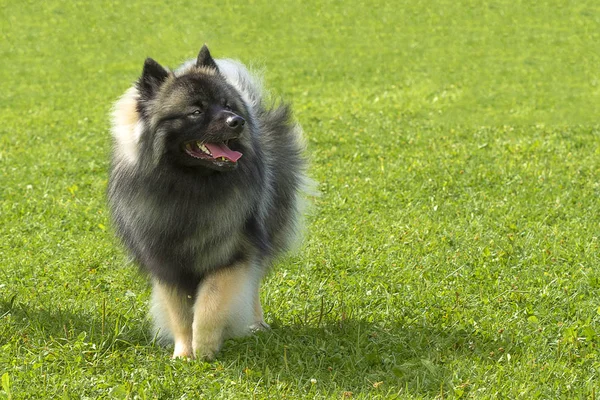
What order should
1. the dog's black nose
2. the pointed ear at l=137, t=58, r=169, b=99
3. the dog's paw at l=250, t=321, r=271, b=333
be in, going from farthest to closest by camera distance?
1. the dog's paw at l=250, t=321, r=271, b=333
2. the pointed ear at l=137, t=58, r=169, b=99
3. the dog's black nose

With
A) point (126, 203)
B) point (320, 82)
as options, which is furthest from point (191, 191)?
point (320, 82)

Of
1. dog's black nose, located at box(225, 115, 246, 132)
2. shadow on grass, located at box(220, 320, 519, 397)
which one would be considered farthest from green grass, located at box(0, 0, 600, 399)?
dog's black nose, located at box(225, 115, 246, 132)

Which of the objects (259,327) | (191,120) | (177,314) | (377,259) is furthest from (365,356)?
(377,259)

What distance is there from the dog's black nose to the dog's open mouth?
18cm

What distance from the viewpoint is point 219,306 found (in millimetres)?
4863

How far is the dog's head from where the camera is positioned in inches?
181

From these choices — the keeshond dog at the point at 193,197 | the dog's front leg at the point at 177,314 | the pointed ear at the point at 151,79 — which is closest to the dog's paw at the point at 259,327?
the keeshond dog at the point at 193,197

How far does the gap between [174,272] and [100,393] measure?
93 centimetres

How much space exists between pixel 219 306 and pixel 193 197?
677 millimetres

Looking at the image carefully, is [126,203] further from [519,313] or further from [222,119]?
[519,313]

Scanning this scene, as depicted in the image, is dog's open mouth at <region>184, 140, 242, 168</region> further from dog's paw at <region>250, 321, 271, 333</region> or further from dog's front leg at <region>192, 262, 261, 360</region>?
dog's paw at <region>250, 321, 271, 333</region>

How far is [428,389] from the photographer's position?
4.52 metres

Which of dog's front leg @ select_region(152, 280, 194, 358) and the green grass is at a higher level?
dog's front leg @ select_region(152, 280, 194, 358)

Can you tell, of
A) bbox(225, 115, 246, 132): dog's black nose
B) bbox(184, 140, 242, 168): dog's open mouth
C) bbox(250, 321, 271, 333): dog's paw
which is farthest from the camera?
bbox(250, 321, 271, 333): dog's paw
